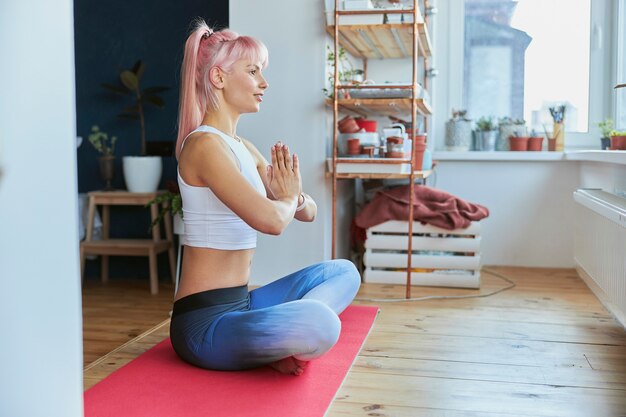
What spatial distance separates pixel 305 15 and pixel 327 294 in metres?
1.64

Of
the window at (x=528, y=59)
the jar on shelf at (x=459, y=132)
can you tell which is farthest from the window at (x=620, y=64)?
the jar on shelf at (x=459, y=132)

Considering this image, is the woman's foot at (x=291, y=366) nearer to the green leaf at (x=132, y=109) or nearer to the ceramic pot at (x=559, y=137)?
the green leaf at (x=132, y=109)

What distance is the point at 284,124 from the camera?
371cm

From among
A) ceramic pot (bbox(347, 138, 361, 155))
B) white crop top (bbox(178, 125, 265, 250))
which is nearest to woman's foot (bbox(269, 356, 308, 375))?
white crop top (bbox(178, 125, 265, 250))

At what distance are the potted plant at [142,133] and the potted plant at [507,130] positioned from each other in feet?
6.43

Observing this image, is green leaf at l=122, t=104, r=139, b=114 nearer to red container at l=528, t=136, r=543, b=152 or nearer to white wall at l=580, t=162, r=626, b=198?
red container at l=528, t=136, r=543, b=152

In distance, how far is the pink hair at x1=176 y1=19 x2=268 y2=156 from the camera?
2320mm

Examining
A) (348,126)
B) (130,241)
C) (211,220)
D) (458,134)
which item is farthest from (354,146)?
(211,220)

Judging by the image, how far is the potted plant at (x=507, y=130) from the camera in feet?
14.8

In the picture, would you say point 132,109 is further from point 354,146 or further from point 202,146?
point 202,146

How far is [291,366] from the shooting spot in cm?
224

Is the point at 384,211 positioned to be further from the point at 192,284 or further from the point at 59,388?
the point at 59,388

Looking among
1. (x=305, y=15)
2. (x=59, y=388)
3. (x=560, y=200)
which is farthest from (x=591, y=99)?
(x=59, y=388)

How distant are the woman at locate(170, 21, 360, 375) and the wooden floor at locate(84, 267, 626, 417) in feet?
0.80
